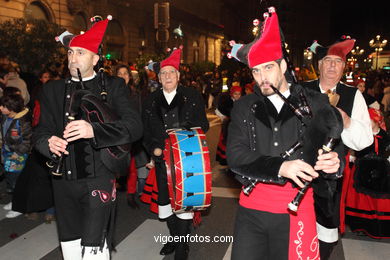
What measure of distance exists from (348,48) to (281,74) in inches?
62.7

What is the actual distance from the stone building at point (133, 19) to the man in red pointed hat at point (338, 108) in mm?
13610

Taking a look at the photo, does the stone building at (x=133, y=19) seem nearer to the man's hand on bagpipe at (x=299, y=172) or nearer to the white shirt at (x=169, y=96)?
the white shirt at (x=169, y=96)

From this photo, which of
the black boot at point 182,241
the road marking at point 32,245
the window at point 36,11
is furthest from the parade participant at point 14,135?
the window at point 36,11

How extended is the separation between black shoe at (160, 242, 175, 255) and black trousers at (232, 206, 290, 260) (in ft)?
7.02

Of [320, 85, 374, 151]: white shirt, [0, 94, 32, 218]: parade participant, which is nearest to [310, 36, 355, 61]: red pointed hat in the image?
[320, 85, 374, 151]: white shirt

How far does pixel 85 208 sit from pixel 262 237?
1.36 m

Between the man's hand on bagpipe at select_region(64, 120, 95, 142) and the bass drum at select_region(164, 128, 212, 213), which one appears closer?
the man's hand on bagpipe at select_region(64, 120, 95, 142)

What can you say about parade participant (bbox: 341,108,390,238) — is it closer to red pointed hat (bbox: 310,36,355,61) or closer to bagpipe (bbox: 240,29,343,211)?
red pointed hat (bbox: 310,36,355,61)

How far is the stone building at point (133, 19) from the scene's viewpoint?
18.9 metres

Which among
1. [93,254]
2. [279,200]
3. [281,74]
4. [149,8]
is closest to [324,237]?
[279,200]

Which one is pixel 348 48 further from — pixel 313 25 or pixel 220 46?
pixel 313 25

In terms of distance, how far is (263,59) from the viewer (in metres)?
2.67

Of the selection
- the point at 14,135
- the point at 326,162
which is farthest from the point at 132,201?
the point at 326,162

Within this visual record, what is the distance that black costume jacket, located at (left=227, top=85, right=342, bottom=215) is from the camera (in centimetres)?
253
